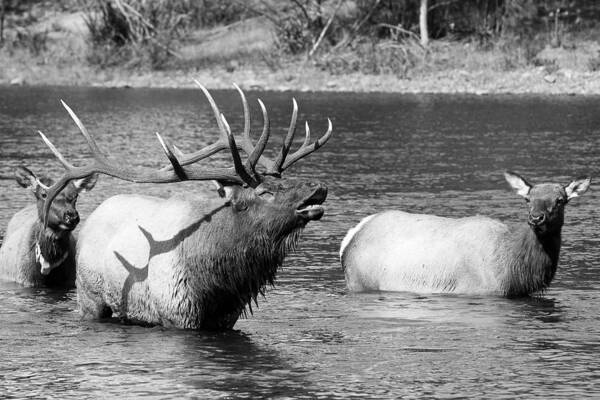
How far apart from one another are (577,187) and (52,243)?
5704 millimetres

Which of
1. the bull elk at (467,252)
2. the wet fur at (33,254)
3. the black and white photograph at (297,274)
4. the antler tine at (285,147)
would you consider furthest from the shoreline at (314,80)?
the antler tine at (285,147)

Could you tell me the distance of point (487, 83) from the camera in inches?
1791

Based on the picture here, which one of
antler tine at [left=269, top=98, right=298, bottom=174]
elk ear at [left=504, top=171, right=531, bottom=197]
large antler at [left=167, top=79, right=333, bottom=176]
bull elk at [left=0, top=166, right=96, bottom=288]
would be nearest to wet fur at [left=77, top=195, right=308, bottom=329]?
large antler at [left=167, top=79, right=333, bottom=176]

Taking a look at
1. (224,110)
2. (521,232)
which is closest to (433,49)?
(224,110)

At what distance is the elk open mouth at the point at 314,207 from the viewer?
11.3m

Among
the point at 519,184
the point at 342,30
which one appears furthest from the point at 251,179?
the point at 342,30

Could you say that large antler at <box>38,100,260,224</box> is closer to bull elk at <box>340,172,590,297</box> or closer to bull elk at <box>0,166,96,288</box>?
bull elk at <box>0,166,96,288</box>

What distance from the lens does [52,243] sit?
1476 cm

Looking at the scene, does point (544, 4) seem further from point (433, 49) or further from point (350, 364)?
point (350, 364)

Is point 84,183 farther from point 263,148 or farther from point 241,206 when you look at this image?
point 263,148

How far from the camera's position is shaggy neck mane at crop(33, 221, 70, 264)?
48.2 feet

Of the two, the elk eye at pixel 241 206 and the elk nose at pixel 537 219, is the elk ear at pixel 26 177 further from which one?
the elk nose at pixel 537 219

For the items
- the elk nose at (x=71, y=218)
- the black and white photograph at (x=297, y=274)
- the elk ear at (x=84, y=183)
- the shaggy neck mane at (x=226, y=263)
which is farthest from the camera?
the elk ear at (x=84, y=183)

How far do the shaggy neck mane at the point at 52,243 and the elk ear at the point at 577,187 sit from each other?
545cm
